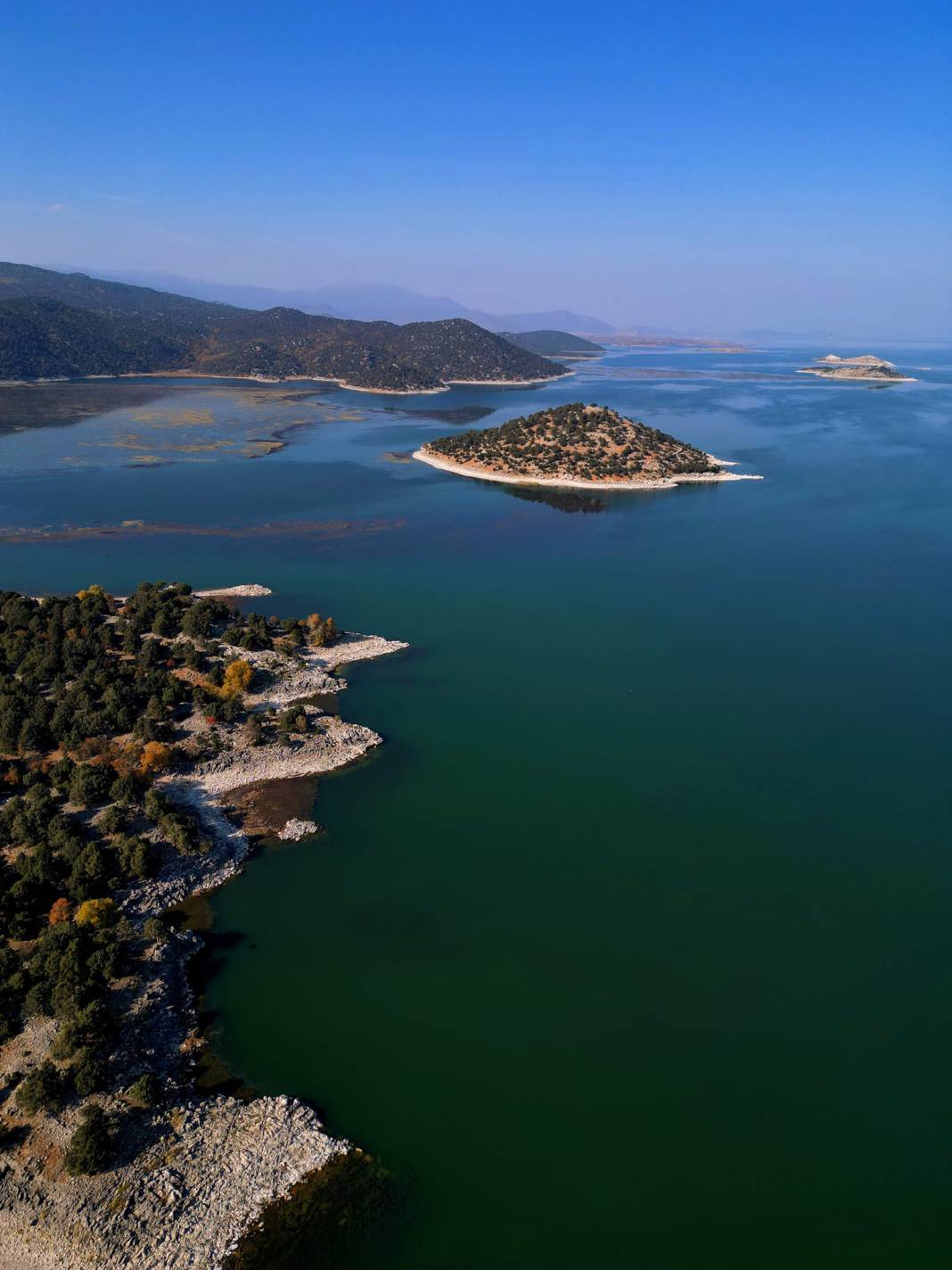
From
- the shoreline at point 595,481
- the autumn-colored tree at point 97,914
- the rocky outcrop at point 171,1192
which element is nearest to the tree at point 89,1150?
the rocky outcrop at point 171,1192

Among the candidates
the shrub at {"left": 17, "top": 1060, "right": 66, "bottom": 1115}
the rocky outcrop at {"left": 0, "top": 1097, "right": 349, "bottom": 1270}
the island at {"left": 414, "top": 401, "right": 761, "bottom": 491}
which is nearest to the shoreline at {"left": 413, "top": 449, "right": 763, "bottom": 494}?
the island at {"left": 414, "top": 401, "right": 761, "bottom": 491}

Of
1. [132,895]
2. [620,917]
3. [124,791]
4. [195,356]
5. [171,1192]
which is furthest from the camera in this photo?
[195,356]

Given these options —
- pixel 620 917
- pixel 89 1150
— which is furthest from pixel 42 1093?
pixel 620 917

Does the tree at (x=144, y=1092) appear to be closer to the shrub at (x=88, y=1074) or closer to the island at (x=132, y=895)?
the island at (x=132, y=895)

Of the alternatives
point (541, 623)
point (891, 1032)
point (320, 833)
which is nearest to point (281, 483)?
point (541, 623)

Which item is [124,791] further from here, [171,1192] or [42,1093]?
[171,1192]
